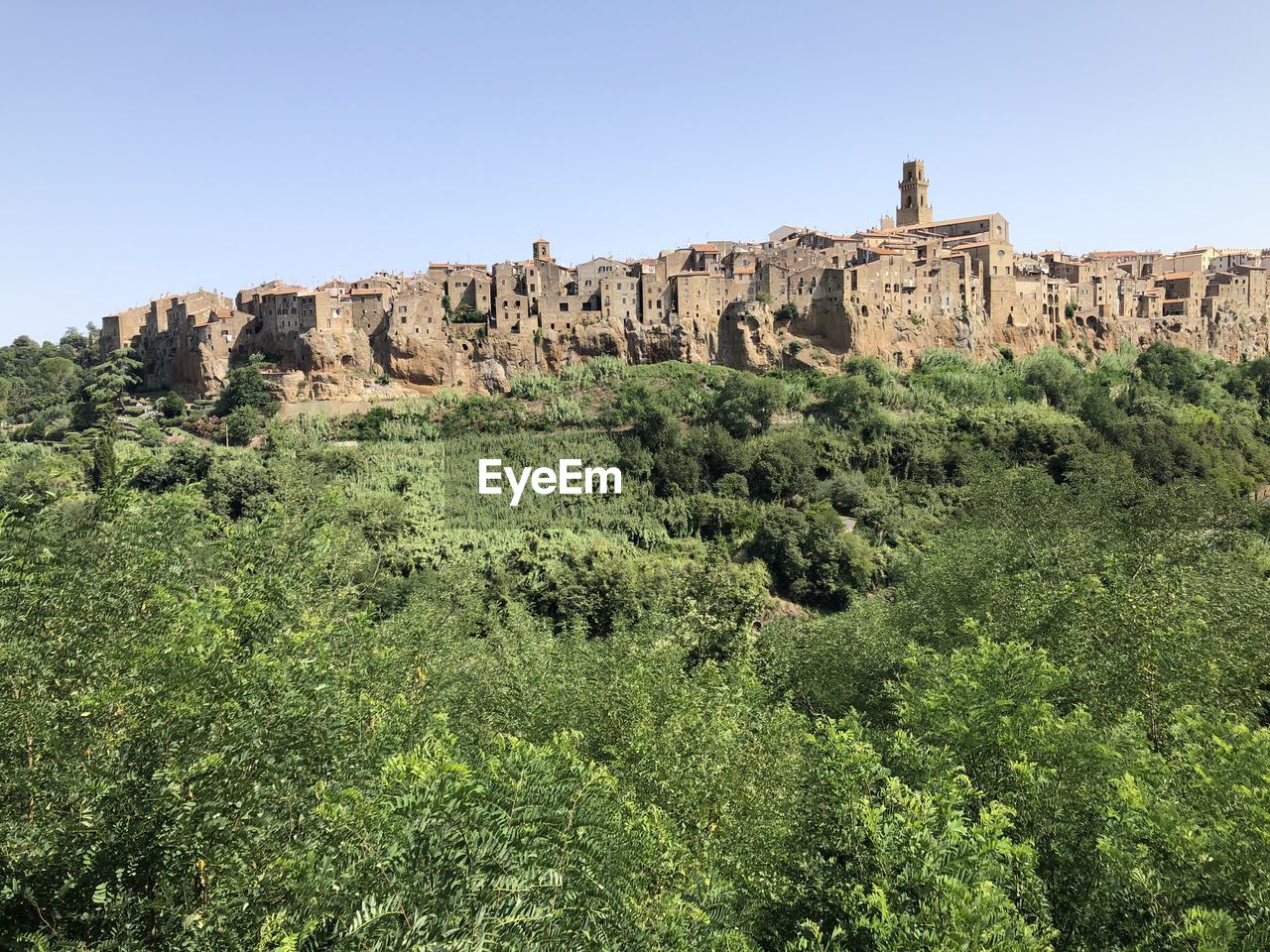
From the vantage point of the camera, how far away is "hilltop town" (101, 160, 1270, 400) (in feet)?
183

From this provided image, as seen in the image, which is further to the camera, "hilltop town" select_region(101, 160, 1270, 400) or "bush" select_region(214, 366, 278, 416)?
"hilltop town" select_region(101, 160, 1270, 400)

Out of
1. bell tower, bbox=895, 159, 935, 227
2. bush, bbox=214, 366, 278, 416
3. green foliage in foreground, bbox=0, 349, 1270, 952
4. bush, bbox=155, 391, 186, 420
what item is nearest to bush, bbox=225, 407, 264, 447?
bush, bbox=214, 366, 278, 416

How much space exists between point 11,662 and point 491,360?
4718 centimetres

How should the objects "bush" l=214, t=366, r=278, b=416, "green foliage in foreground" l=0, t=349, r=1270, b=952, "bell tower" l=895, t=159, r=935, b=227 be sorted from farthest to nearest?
1. "bell tower" l=895, t=159, r=935, b=227
2. "bush" l=214, t=366, r=278, b=416
3. "green foliage in foreground" l=0, t=349, r=1270, b=952

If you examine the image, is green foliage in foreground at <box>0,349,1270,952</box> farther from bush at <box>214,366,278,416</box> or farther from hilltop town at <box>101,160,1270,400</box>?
hilltop town at <box>101,160,1270,400</box>

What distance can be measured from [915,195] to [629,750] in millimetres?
79895

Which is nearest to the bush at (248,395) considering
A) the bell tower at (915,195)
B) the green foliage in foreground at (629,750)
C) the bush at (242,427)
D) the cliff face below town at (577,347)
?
the cliff face below town at (577,347)

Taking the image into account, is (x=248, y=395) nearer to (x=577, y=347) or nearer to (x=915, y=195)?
(x=577, y=347)

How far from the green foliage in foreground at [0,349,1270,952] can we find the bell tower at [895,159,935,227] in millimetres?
54843

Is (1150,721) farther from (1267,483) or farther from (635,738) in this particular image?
(1267,483)

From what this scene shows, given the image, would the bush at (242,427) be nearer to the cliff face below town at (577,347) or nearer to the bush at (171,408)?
the cliff face below town at (577,347)

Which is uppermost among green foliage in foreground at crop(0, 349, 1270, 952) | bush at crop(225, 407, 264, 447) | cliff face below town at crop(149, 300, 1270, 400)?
cliff face below town at crop(149, 300, 1270, 400)

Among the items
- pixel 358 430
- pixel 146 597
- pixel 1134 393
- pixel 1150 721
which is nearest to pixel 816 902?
pixel 1150 721

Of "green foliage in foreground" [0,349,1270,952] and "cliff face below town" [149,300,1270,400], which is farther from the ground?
"cliff face below town" [149,300,1270,400]
